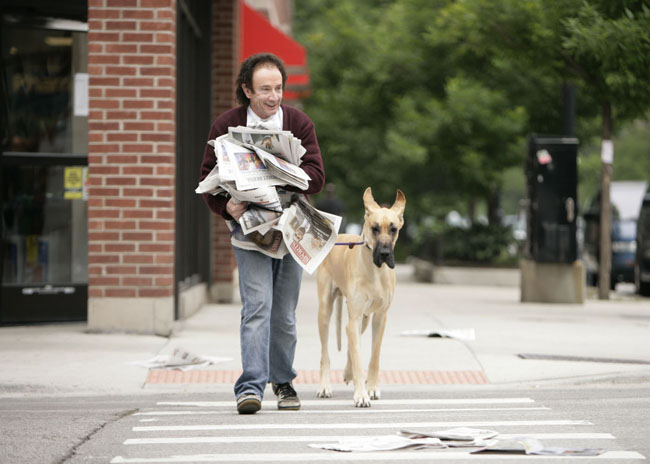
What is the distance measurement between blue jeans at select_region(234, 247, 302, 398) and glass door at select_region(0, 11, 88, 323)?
5.34 metres

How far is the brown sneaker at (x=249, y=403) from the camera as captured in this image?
6.88 metres

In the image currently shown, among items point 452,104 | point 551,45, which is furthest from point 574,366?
point 452,104

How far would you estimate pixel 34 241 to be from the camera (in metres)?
12.0

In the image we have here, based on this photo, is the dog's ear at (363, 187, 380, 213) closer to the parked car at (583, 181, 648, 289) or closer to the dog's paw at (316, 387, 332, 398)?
the dog's paw at (316, 387, 332, 398)

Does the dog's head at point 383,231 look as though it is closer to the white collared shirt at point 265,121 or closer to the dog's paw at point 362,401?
the white collared shirt at point 265,121

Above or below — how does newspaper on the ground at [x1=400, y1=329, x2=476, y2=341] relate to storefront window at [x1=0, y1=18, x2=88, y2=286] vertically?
below

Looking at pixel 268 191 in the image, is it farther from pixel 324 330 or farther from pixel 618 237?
pixel 618 237

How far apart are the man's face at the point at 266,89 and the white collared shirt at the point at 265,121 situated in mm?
38

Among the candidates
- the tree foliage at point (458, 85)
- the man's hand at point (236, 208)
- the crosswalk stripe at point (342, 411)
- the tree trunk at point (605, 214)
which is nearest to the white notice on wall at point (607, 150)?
the tree trunk at point (605, 214)

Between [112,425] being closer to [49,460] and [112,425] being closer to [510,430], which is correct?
[49,460]

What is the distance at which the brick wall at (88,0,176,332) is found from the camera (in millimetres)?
10984

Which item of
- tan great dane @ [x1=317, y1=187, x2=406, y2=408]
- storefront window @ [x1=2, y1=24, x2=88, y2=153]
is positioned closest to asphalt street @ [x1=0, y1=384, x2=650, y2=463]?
tan great dane @ [x1=317, y1=187, x2=406, y2=408]

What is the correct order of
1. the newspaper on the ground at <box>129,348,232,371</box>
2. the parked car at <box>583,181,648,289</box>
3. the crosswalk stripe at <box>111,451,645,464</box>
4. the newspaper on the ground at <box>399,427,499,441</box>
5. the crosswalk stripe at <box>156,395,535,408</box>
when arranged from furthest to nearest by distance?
the parked car at <box>583,181,648,289</box>, the newspaper on the ground at <box>129,348,232,371</box>, the crosswalk stripe at <box>156,395,535,408</box>, the newspaper on the ground at <box>399,427,499,441</box>, the crosswalk stripe at <box>111,451,645,464</box>

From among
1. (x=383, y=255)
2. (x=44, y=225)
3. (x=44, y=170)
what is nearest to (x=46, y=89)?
(x=44, y=170)
